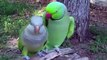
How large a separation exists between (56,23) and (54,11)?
10cm

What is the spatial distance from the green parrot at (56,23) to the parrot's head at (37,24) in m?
0.09

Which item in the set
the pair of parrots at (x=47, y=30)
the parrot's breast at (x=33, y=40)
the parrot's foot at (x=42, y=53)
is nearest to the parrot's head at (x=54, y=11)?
the pair of parrots at (x=47, y=30)

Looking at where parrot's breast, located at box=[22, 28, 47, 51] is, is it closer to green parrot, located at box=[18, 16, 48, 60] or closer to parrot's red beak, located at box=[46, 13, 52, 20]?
green parrot, located at box=[18, 16, 48, 60]

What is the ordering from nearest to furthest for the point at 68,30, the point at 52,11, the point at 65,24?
the point at 52,11
the point at 65,24
the point at 68,30

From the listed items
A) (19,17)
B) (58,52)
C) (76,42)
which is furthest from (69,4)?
(58,52)

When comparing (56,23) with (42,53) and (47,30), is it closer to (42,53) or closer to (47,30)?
(47,30)

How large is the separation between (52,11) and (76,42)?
7.77 feet

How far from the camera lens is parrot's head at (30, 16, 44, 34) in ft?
4.99

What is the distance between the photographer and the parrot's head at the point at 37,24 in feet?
4.99

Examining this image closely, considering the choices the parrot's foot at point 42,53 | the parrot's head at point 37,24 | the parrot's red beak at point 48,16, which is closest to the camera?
the parrot's head at point 37,24

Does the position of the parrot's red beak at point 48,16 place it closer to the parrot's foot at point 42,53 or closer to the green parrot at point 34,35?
the green parrot at point 34,35

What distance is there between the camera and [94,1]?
5.75 m

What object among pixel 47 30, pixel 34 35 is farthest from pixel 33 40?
pixel 47 30

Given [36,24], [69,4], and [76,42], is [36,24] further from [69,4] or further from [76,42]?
[76,42]
